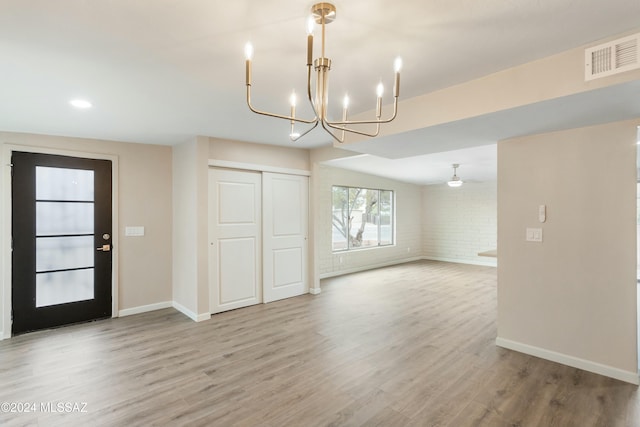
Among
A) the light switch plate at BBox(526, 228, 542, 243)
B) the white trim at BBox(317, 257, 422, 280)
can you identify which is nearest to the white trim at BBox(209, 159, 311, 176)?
the white trim at BBox(317, 257, 422, 280)

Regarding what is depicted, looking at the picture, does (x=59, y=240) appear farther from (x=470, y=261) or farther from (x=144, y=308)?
(x=470, y=261)

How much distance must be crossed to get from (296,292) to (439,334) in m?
2.39

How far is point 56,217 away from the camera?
396 cm

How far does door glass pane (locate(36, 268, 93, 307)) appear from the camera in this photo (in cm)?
389

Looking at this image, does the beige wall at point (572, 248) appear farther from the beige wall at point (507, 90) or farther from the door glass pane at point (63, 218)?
the door glass pane at point (63, 218)

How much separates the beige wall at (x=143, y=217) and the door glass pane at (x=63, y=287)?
37cm

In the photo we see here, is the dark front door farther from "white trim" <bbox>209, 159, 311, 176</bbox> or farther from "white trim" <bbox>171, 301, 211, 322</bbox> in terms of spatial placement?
"white trim" <bbox>209, 159, 311, 176</bbox>

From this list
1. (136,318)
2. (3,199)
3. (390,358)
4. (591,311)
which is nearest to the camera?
(591,311)

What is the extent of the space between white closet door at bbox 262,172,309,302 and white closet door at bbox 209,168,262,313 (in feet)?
0.46

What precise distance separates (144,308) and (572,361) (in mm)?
4970

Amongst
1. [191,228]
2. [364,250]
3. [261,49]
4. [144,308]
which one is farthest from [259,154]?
[364,250]

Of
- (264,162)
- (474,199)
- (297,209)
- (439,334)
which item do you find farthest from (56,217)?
(474,199)

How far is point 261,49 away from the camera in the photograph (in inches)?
78.5

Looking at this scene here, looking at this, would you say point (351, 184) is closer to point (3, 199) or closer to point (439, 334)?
point (439, 334)
